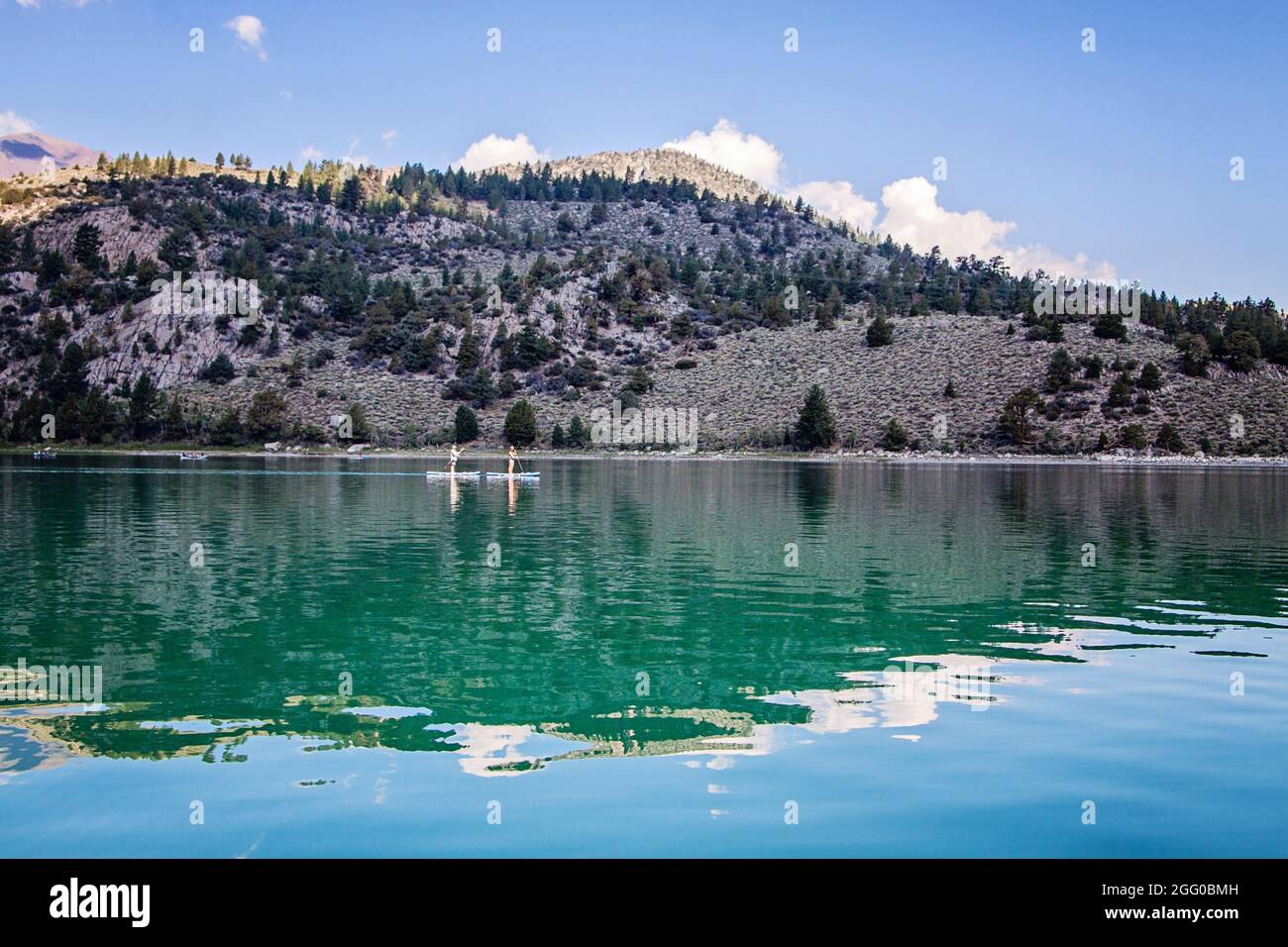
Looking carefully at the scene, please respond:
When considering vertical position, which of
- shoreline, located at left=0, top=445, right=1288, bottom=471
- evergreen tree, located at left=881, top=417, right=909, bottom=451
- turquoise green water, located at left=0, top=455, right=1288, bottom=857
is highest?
evergreen tree, located at left=881, top=417, right=909, bottom=451

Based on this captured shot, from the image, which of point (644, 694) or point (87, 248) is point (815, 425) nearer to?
point (644, 694)

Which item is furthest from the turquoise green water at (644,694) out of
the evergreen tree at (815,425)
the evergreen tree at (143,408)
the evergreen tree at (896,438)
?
the evergreen tree at (143,408)

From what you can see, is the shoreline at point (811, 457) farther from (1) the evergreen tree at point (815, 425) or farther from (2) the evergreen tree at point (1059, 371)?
(2) the evergreen tree at point (1059, 371)

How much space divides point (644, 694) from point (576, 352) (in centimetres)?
14717

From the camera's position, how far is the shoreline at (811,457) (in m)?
109

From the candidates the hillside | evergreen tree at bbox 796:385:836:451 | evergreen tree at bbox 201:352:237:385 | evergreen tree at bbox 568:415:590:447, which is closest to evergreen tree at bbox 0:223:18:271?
the hillside

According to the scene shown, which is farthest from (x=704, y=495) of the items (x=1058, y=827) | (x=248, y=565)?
(x=1058, y=827)

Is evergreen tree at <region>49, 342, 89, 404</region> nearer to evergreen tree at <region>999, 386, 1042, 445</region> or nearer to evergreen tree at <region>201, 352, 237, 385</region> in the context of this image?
evergreen tree at <region>201, 352, 237, 385</region>

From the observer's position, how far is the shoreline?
109 metres

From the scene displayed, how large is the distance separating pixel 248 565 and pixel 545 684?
1587 centimetres

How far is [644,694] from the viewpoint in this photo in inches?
664

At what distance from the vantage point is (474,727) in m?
15.0

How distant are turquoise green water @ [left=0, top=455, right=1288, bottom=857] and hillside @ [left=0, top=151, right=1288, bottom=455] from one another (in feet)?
308

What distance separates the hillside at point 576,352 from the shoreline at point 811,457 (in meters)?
2.83
